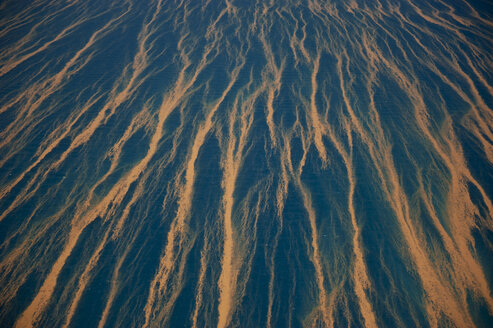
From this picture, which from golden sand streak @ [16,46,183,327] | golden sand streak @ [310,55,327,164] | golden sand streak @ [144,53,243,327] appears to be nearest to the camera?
golden sand streak @ [16,46,183,327]

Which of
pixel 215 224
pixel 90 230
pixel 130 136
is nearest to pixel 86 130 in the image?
pixel 130 136

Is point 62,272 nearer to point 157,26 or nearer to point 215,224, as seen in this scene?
point 215,224

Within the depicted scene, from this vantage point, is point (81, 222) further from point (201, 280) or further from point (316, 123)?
point (316, 123)

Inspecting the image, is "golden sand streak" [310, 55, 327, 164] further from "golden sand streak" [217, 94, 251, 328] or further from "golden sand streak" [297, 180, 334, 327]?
"golden sand streak" [217, 94, 251, 328]

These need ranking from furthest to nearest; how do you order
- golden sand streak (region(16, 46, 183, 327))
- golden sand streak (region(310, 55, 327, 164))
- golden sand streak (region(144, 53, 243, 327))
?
Answer: golden sand streak (region(310, 55, 327, 164)), golden sand streak (region(144, 53, 243, 327)), golden sand streak (region(16, 46, 183, 327))

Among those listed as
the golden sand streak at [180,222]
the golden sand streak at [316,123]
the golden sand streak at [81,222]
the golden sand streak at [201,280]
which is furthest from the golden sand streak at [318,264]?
the golden sand streak at [81,222]

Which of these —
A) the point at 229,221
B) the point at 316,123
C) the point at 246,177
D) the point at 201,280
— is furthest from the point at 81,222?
the point at 316,123

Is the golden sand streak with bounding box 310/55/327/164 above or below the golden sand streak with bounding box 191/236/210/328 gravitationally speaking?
above

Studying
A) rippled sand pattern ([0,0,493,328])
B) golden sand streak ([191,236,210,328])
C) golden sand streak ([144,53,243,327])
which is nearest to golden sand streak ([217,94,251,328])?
rippled sand pattern ([0,0,493,328])

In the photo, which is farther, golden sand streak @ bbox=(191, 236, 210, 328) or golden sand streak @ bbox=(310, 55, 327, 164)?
golden sand streak @ bbox=(310, 55, 327, 164)
